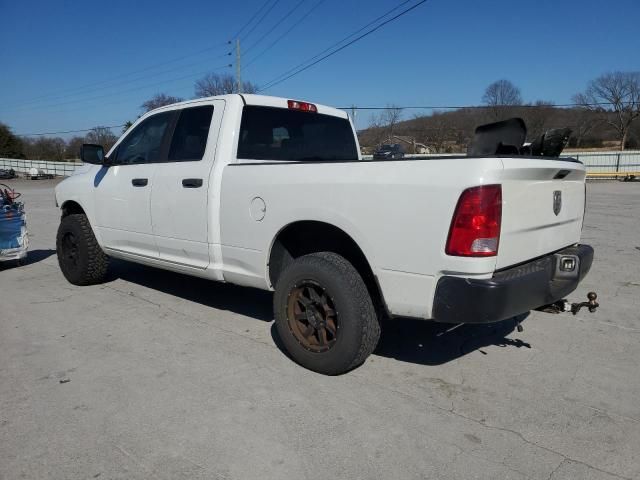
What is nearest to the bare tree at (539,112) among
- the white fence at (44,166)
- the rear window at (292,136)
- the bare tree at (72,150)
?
the rear window at (292,136)

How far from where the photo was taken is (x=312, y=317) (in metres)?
3.24

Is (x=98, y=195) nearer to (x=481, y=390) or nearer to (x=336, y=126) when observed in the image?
(x=336, y=126)

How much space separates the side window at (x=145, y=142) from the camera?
4.54 meters

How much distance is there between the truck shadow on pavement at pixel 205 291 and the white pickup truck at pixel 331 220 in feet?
2.24

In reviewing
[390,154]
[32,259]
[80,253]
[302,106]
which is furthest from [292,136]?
[390,154]

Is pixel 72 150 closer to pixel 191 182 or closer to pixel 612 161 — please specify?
pixel 612 161

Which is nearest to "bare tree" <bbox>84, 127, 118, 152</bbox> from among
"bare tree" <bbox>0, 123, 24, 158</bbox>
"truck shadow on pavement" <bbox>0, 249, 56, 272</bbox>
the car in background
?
"bare tree" <bbox>0, 123, 24, 158</bbox>

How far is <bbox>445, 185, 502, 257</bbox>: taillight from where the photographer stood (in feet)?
8.04

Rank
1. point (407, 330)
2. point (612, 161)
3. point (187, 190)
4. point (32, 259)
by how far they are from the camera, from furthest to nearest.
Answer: point (612, 161) → point (32, 259) → point (407, 330) → point (187, 190)

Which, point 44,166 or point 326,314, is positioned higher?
point 44,166

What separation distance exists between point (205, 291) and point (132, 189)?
4.52ft

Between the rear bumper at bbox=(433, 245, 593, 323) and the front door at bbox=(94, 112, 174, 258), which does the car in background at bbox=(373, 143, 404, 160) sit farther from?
the front door at bbox=(94, 112, 174, 258)

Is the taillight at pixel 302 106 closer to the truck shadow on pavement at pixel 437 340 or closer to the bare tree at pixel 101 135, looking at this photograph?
the truck shadow on pavement at pixel 437 340

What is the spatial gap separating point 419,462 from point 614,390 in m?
1.51
